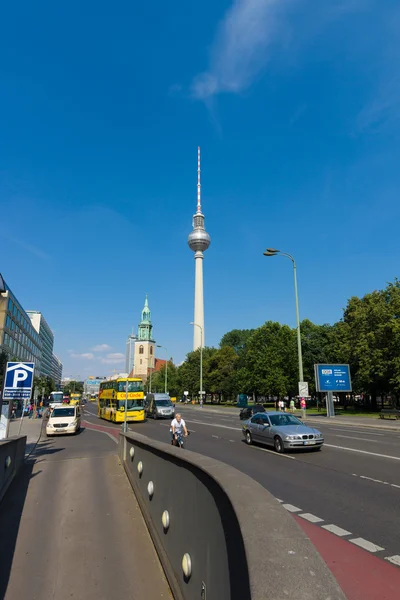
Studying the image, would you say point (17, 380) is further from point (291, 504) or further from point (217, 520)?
point (217, 520)

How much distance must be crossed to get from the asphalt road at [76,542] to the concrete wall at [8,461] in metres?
0.24

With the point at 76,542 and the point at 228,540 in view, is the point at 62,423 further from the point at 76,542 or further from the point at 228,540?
Answer: the point at 228,540

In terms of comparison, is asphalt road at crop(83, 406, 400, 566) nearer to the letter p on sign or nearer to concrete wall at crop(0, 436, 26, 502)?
concrete wall at crop(0, 436, 26, 502)

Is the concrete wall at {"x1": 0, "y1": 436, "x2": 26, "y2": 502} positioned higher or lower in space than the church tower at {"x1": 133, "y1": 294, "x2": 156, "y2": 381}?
lower

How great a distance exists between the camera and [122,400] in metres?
28.8

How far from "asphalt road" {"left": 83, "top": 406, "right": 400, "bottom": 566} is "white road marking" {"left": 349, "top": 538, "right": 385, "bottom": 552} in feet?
0.04

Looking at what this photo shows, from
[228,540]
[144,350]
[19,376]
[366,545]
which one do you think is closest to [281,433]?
Result: [366,545]

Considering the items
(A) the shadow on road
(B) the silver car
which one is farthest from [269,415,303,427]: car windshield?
(A) the shadow on road

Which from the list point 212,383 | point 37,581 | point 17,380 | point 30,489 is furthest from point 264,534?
point 212,383

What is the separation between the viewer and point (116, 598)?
4.14 meters

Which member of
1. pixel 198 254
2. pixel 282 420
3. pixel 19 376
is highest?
pixel 198 254

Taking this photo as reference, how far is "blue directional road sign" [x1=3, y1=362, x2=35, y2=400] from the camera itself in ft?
43.4

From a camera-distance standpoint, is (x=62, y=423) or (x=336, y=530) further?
(x=62, y=423)

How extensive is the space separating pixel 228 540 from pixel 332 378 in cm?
3427
